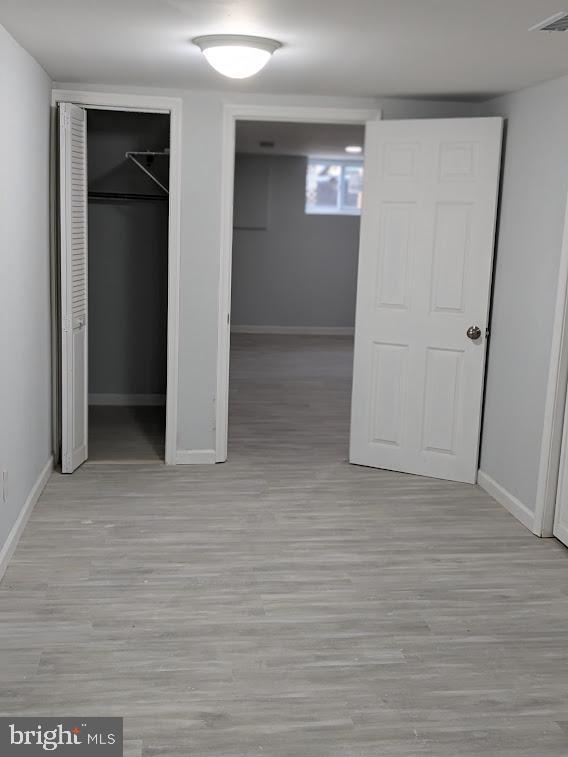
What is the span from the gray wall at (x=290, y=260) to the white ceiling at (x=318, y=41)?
21.3ft

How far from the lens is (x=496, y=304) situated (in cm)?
479

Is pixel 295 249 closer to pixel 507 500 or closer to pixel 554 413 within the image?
pixel 507 500

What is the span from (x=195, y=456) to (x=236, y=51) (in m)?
2.56

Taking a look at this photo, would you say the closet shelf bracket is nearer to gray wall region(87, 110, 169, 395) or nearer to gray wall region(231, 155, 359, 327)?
gray wall region(87, 110, 169, 395)

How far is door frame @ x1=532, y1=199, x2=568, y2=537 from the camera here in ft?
13.0

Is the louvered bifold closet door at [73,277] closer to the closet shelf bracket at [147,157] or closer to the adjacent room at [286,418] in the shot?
the adjacent room at [286,418]

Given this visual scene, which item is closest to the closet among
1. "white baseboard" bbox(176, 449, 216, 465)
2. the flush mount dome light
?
"white baseboard" bbox(176, 449, 216, 465)

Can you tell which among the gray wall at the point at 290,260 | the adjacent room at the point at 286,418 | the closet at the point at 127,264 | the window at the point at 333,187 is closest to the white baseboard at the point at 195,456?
the adjacent room at the point at 286,418

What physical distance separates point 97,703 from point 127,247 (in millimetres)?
4538

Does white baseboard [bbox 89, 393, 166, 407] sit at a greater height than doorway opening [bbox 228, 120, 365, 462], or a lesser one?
lesser

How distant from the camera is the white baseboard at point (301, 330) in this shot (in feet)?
37.4

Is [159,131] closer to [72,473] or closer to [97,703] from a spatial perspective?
[72,473]

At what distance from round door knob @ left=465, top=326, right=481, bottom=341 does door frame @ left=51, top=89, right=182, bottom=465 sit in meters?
1.69

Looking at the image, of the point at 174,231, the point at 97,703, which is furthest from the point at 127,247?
the point at 97,703
